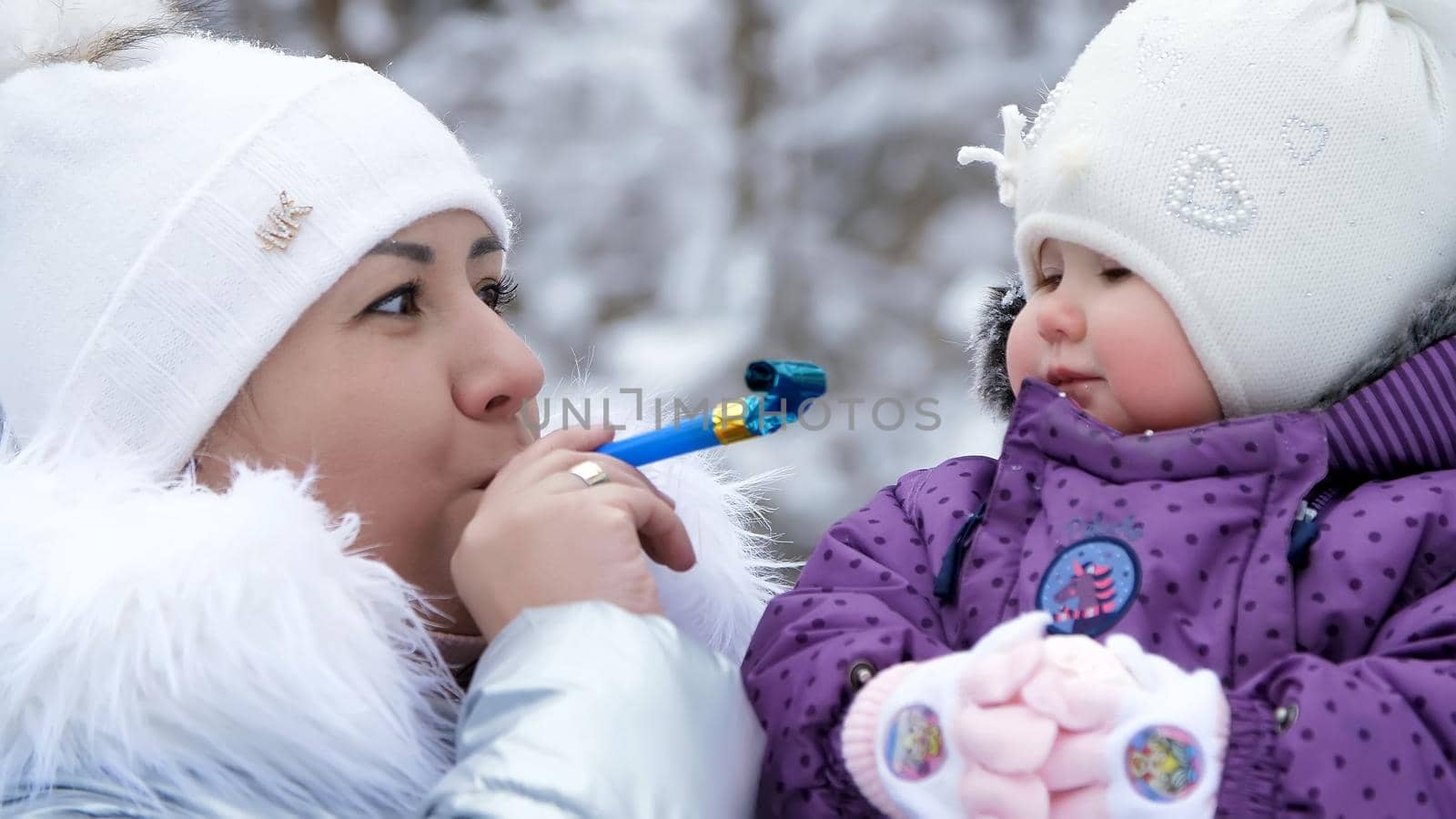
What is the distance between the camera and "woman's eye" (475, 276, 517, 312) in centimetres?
134

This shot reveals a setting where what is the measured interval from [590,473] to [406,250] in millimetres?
277

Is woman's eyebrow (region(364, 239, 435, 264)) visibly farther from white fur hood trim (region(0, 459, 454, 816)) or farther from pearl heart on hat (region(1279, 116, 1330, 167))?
pearl heart on hat (region(1279, 116, 1330, 167))

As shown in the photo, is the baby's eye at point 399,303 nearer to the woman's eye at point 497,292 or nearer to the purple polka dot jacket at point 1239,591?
the woman's eye at point 497,292

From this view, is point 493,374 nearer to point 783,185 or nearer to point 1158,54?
point 1158,54

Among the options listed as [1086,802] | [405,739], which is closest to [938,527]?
[1086,802]

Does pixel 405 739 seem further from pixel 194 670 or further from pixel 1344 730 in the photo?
pixel 1344 730

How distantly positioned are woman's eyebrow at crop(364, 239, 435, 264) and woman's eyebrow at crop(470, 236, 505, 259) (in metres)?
0.06

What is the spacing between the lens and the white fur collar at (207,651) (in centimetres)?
97

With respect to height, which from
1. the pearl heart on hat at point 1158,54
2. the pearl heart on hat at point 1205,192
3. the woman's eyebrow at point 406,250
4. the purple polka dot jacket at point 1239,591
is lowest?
the purple polka dot jacket at point 1239,591

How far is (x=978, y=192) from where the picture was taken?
9.14 feet

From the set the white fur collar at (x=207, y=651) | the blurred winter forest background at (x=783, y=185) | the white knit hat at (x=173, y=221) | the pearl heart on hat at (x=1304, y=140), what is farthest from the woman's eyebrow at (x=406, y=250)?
the blurred winter forest background at (x=783, y=185)

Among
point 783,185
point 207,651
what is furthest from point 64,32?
point 783,185

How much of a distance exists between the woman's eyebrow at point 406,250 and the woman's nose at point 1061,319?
1.81 feet

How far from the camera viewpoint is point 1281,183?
116cm
